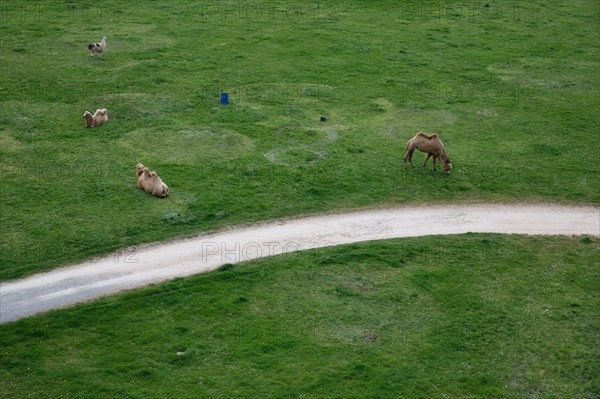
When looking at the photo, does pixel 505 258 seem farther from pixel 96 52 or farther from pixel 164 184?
pixel 96 52

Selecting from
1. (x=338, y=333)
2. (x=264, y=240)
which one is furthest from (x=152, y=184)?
(x=338, y=333)

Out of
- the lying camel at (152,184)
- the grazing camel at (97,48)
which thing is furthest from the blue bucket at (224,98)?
the grazing camel at (97,48)

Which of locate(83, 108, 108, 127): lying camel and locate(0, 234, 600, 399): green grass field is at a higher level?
locate(83, 108, 108, 127): lying camel

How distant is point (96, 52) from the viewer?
57.1m

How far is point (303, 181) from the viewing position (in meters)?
40.9

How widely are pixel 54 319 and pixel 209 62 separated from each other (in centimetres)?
3028

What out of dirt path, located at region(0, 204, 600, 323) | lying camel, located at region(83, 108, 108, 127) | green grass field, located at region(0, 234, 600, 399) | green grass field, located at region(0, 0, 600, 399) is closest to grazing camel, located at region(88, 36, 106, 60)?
green grass field, located at region(0, 0, 600, 399)

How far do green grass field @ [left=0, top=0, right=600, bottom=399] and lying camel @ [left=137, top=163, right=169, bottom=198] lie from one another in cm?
40

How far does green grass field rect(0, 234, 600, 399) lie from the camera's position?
2733 cm

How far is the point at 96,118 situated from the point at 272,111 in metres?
10.5

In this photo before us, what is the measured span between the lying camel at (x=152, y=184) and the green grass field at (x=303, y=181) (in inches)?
15.8

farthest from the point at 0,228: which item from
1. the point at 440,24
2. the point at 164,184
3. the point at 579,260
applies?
the point at 440,24

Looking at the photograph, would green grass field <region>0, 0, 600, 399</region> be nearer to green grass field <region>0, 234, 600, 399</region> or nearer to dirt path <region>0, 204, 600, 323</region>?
green grass field <region>0, 234, 600, 399</region>

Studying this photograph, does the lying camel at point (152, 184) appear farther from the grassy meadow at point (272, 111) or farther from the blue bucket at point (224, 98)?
the blue bucket at point (224, 98)
